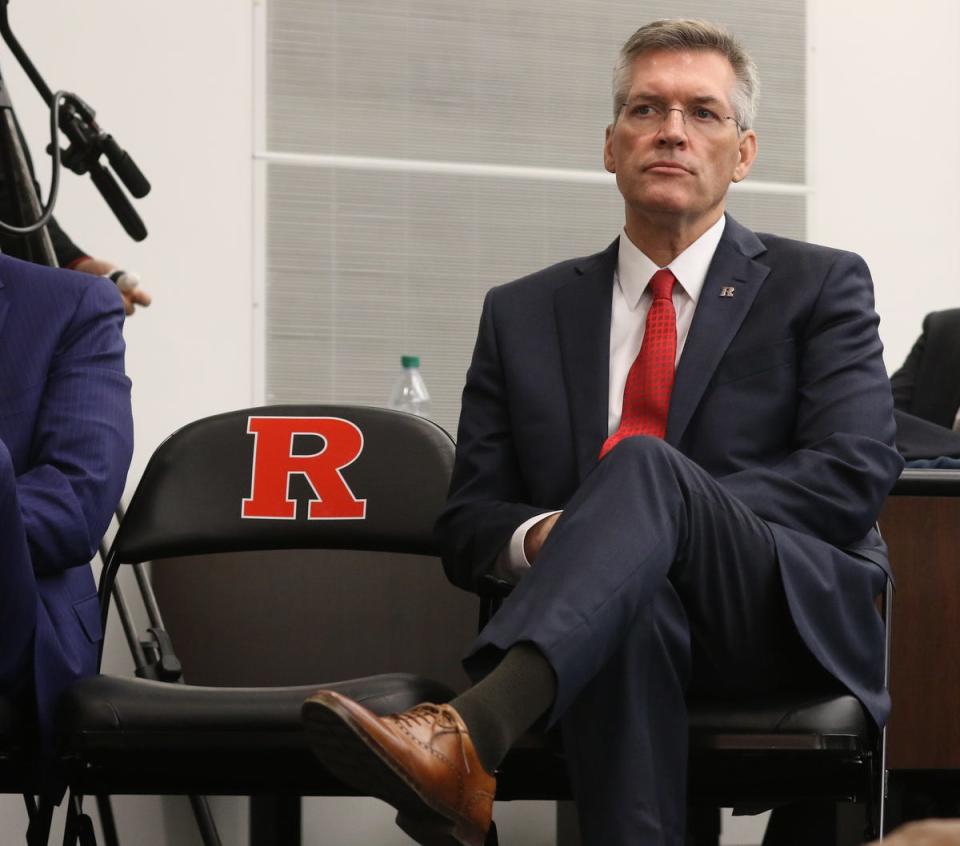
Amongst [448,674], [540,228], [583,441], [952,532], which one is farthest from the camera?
[540,228]

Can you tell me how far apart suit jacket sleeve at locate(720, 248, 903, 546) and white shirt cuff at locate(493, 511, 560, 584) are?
0.27m

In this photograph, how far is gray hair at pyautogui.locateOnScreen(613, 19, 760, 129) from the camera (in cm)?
227

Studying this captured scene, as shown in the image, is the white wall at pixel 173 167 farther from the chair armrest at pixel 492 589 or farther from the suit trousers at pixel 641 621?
the suit trousers at pixel 641 621

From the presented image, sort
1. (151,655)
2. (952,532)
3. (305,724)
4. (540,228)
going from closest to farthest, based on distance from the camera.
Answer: (305,724)
(151,655)
(952,532)
(540,228)

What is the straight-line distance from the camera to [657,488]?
5.67 feet

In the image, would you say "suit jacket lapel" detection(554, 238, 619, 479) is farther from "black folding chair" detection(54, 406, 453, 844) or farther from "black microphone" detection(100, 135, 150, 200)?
"black microphone" detection(100, 135, 150, 200)

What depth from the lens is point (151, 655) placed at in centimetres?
226

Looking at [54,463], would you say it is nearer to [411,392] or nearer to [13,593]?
[13,593]

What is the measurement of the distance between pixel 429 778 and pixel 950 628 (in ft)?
4.29

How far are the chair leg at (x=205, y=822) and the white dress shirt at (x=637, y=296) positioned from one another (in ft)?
3.63

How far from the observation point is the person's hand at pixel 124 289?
272cm

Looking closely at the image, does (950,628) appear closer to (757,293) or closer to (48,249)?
(757,293)

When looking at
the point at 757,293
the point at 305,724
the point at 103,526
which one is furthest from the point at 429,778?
the point at 757,293

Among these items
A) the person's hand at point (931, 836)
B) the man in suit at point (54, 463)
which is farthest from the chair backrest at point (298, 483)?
the person's hand at point (931, 836)
